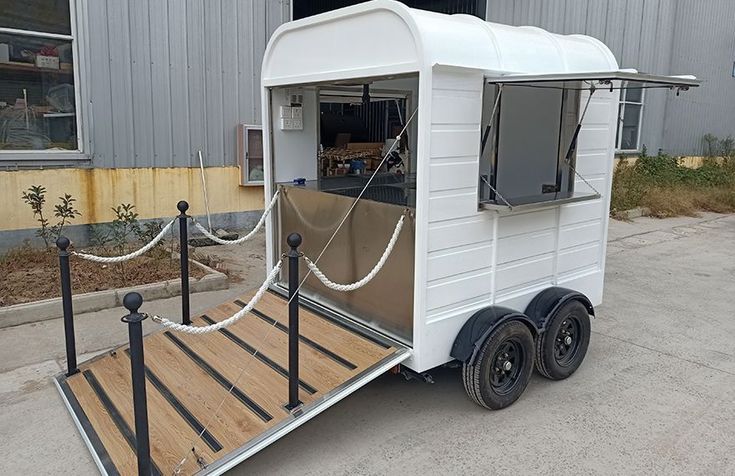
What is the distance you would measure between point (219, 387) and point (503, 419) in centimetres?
174

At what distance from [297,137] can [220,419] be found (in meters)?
2.48

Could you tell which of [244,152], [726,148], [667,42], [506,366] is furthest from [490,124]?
[726,148]

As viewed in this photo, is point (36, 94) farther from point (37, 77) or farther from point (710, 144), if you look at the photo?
point (710, 144)

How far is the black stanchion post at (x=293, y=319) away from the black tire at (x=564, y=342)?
1.79 m

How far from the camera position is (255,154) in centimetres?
830

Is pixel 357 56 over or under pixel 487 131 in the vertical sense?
over

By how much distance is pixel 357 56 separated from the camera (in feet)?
11.8

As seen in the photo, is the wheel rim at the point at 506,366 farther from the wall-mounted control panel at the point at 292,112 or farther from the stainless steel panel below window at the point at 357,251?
the wall-mounted control panel at the point at 292,112

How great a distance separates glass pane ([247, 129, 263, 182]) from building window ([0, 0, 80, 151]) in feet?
7.40

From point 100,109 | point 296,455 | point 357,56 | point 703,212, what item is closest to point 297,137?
point 357,56

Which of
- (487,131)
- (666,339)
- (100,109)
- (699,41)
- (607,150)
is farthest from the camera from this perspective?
(699,41)

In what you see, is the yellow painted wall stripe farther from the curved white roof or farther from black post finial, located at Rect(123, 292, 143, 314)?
black post finial, located at Rect(123, 292, 143, 314)

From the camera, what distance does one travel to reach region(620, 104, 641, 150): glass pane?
14.1 meters

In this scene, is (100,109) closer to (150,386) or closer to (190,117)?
(190,117)
